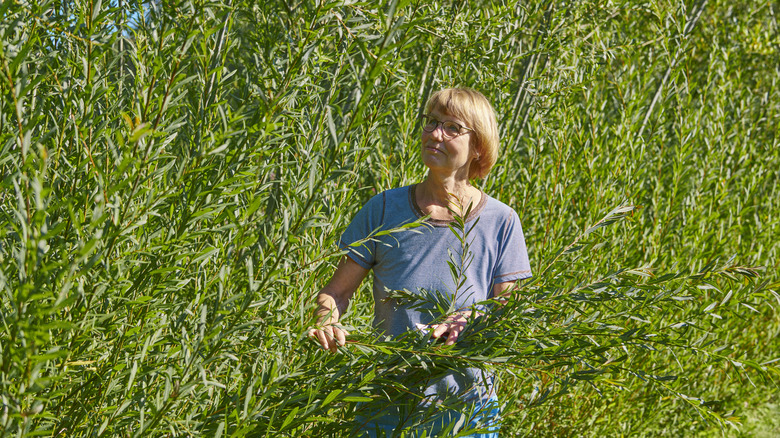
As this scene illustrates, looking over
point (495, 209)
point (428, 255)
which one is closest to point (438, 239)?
point (428, 255)

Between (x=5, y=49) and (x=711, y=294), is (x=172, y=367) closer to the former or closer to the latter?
(x=5, y=49)

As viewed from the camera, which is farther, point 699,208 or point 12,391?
point 699,208

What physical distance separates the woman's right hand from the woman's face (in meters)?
0.70

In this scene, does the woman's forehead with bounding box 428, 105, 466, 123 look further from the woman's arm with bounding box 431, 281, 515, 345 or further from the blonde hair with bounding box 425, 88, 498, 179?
the woman's arm with bounding box 431, 281, 515, 345

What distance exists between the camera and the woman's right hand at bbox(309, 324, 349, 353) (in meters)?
1.34

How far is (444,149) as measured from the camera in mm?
1896

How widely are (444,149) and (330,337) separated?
0.77 meters

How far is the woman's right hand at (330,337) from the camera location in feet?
4.41

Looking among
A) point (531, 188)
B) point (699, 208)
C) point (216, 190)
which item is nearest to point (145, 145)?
point (216, 190)

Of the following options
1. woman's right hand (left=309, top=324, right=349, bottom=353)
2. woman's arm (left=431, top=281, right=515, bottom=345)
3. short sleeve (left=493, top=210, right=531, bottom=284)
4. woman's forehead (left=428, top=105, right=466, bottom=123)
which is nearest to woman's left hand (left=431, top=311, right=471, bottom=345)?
woman's arm (left=431, top=281, right=515, bottom=345)

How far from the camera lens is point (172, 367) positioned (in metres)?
1.14

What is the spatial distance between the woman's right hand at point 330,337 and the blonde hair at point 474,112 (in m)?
0.85

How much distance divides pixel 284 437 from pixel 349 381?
0.56ft

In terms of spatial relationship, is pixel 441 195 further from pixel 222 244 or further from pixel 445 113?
pixel 222 244
